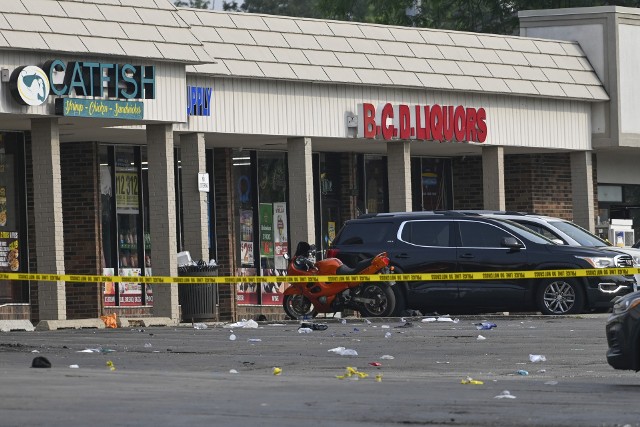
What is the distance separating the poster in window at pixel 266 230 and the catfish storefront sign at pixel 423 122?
313 centimetres

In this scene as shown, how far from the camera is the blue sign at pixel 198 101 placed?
30.1m

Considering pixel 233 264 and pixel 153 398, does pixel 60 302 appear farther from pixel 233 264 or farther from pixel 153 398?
pixel 153 398

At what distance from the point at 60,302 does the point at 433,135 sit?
10615 millimetres

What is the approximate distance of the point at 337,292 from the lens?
2798 centimetres

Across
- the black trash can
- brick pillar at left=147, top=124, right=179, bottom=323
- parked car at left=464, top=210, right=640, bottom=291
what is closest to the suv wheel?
parked car at left=464, top=210, right=640, bottom=291

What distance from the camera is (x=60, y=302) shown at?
26875 mm

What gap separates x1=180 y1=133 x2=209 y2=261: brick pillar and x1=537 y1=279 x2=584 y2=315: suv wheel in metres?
6.75

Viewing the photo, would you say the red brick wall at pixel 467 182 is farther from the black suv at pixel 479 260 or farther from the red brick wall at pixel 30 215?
the red brick wall at pixel 30 215

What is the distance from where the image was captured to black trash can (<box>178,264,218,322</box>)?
96.8ft

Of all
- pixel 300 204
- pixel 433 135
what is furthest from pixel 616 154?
pixel 300 204

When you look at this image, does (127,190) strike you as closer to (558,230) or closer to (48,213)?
(48,213)

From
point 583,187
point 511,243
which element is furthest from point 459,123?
point 511,243

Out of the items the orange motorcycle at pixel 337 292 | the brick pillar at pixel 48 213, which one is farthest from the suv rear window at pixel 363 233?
the brick pillar at pixel 48 213

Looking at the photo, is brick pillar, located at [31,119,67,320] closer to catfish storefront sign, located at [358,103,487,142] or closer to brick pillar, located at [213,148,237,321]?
brick pillar, located at [213,148,237,321]
